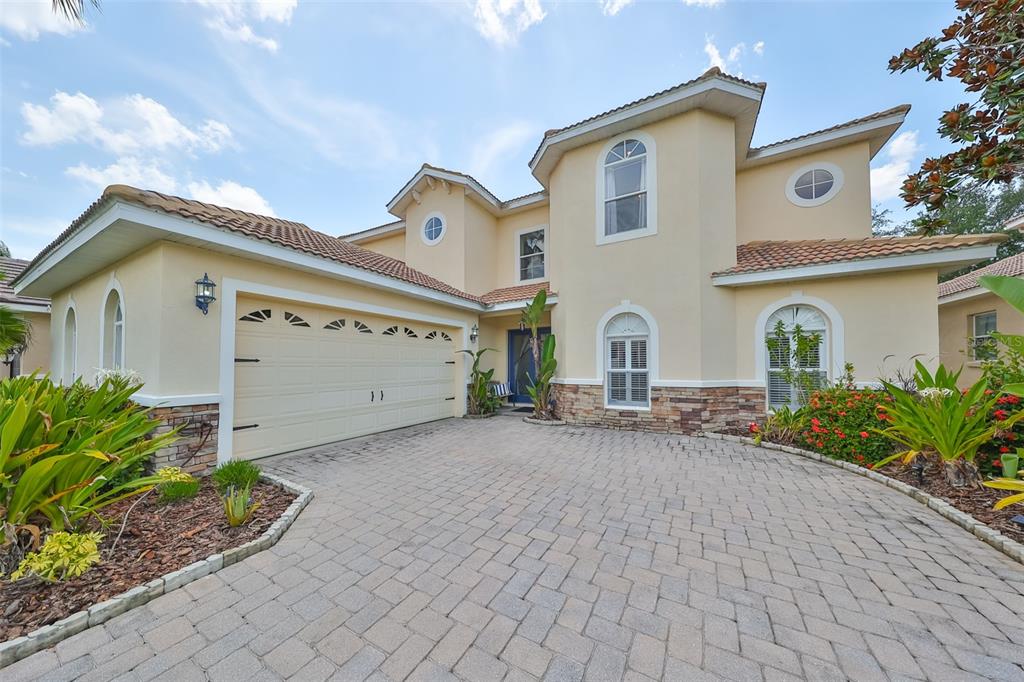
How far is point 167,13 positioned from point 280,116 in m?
3.22

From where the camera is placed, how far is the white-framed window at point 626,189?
813 cm

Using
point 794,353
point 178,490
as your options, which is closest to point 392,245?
point 178,490

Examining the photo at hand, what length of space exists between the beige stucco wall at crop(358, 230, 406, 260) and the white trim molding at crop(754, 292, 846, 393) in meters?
11.9

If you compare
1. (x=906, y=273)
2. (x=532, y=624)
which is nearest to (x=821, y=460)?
(x=906, y=273)

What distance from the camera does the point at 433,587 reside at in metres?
2.61

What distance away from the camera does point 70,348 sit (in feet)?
27.5

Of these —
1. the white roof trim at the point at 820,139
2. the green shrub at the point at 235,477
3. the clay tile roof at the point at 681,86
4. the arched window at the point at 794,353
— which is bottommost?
the green shrub at the point at 235,477

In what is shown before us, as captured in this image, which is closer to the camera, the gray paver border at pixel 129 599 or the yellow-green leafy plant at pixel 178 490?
the gray paver border at pixel 129 599

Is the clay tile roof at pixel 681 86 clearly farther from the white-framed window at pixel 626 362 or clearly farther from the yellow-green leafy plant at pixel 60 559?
the yellow-green leafy plant at pixel 60 559

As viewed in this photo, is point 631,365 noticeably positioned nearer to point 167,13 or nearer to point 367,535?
point 367,535

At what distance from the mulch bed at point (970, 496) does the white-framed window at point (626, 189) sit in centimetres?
587

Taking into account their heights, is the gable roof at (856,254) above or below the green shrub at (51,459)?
above

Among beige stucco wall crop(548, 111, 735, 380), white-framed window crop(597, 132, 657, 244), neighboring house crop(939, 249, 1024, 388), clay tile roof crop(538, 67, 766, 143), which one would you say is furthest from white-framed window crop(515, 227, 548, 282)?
neighboring house crop(939, 249, 1024, 388)

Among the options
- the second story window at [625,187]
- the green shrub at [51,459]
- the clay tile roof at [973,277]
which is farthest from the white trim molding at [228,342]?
the clay tile roof at [973,277]
